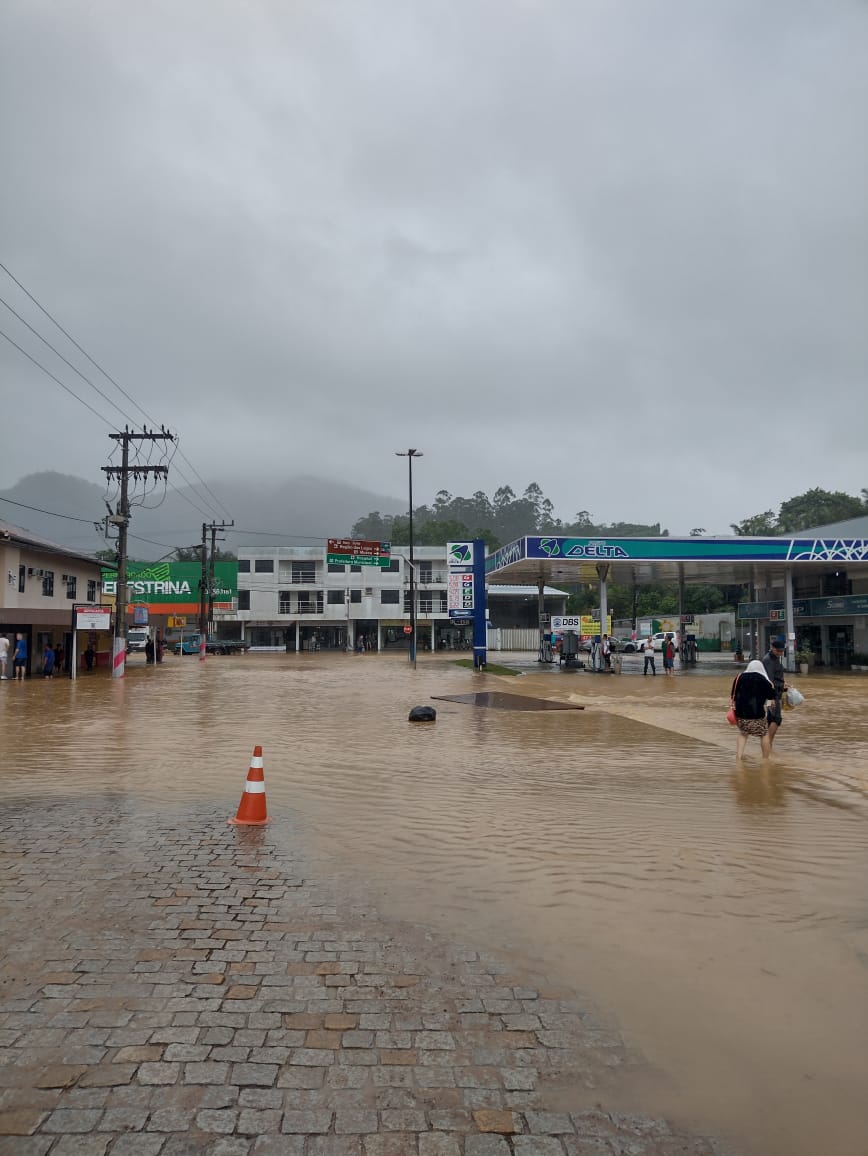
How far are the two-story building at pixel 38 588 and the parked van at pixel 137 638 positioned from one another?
543 cm

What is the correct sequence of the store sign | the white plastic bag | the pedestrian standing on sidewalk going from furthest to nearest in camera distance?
the store sign
the pedestrian standing on sidewalk
the white plastic bag

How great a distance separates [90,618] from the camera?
28875mm

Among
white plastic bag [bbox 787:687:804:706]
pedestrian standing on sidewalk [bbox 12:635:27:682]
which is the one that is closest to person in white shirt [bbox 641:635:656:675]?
white plastic bag [bbox 787:687:804:706]

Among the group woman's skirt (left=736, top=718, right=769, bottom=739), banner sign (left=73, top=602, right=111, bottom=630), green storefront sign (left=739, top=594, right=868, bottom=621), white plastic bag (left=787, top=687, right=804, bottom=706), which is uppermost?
green storefront sign (left=739, top=594, right=868, bottom=621)

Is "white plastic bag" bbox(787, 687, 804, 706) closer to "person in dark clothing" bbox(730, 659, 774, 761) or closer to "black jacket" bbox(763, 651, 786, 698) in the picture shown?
"black jacket" bbox(763, 651, 786, 698)

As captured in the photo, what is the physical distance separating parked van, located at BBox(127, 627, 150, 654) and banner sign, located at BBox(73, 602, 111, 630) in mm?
14265

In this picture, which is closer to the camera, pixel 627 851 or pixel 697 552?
pixel 627 851

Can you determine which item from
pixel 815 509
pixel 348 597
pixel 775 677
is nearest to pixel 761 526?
pixel 815 509

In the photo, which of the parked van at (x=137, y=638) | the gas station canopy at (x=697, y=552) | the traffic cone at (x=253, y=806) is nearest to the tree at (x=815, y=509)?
the gas station canopy at (x=697, y=552)

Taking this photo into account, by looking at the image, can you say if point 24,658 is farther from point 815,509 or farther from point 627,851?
point 815,509

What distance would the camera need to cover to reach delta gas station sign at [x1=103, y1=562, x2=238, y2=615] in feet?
229

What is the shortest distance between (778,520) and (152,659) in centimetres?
6628

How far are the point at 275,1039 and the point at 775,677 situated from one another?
9726 mm

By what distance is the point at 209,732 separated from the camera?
13.8 meters
